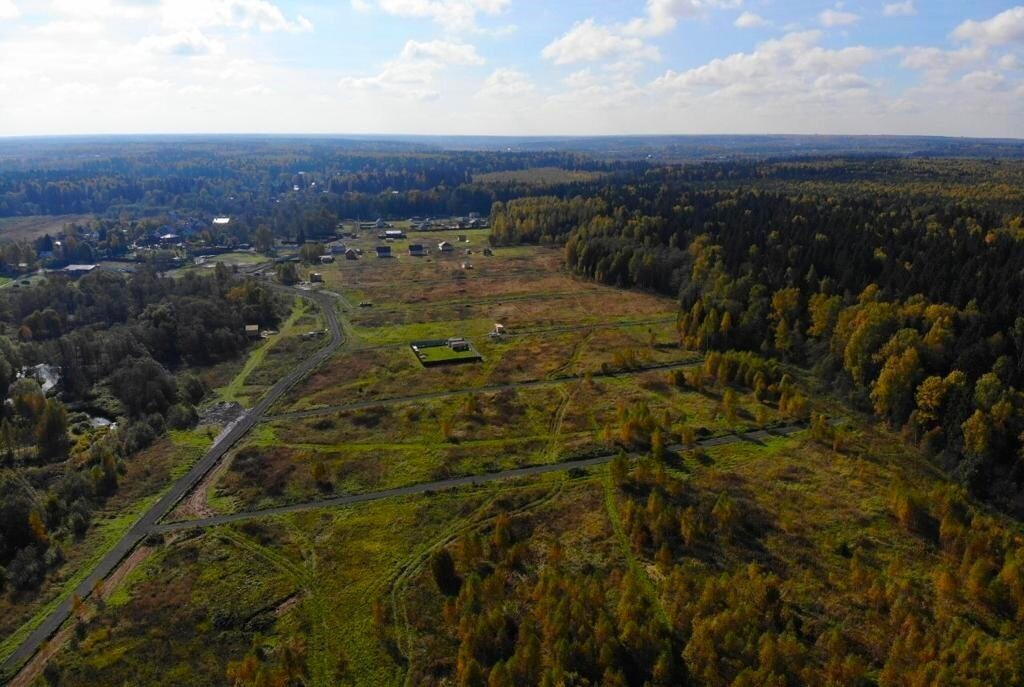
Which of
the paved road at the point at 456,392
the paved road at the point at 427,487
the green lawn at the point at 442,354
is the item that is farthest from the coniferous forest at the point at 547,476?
the green lawn at the point at 442,354

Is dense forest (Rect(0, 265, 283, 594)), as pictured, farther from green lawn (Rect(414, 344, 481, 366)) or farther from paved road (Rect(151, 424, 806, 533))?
green lawn (Rect(414, 344, 481, 366))

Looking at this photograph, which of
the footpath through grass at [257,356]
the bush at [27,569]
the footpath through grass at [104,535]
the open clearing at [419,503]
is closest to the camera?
the open clearing at [419,503]

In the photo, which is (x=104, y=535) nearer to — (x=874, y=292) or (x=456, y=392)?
(x=456, y=392)

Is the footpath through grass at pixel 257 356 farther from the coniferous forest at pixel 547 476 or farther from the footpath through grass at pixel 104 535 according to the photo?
the footpath through grass at pixel 104 535

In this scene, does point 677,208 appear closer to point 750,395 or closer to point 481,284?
point 481,284

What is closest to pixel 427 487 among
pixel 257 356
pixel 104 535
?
pixel 104 535

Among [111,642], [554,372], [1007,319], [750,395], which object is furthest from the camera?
[554,372]

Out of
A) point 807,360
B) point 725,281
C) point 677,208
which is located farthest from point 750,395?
point 677,208
